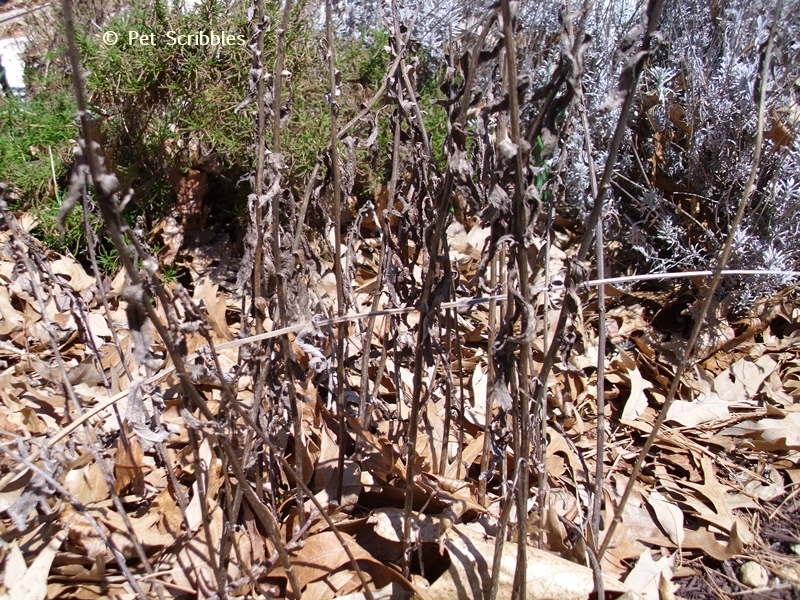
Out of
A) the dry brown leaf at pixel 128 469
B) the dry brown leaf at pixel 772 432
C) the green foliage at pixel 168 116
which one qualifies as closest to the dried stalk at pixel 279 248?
the dry brown leaf at pixel 128 469

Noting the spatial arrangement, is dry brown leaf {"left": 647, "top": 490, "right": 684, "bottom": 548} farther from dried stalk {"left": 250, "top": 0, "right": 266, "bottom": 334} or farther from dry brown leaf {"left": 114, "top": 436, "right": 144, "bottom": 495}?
dry brown leaf {"left": 114, "top": 436, "right": 144, "bottom": 495}

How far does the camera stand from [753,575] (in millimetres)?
1663

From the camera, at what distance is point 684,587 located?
164 centimetres

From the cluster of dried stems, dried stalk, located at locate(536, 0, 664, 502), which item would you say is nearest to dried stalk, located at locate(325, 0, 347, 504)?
the cluster of dried stems

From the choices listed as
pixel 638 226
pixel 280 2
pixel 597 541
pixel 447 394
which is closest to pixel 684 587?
pixel 597 541

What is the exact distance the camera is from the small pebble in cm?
165

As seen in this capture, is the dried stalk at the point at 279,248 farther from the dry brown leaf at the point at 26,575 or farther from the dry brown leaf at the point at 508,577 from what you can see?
the dry brown leaf at the point at 26,575

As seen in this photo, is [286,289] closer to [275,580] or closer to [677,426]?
[275,580]

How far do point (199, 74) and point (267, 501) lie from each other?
5.54 feet

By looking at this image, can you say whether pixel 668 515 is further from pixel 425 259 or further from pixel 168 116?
pixel 168 116

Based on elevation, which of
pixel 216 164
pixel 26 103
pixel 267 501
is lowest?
pixel 267 501

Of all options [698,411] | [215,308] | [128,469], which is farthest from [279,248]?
[698,411]

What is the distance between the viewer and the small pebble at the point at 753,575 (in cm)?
165

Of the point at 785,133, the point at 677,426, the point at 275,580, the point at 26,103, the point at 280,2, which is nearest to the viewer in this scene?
the point at 275,580
